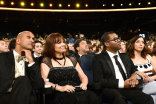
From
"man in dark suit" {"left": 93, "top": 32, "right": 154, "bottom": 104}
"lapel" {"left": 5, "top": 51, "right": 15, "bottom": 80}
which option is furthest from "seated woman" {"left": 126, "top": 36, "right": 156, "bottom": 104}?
"lapel" {"left": 5, "top": 51, "right": 15, "bottom": 80}

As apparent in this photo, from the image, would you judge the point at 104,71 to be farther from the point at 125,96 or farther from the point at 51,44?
the point at 51,44

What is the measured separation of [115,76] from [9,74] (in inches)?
45.6

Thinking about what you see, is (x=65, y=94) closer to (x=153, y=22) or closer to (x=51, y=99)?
(x=51, y=99)

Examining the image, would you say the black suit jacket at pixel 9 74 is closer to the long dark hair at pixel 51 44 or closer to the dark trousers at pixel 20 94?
the dark trousers at pixel 20 94

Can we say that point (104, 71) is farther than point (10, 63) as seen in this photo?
Yes

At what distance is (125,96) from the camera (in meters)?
1.83

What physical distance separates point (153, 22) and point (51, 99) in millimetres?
14440

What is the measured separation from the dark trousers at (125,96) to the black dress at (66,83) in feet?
0.63

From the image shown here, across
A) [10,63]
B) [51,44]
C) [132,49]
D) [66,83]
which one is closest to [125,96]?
[66,83]

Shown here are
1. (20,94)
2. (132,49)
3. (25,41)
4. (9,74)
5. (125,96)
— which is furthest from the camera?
(132,49)

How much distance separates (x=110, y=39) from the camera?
2094mm

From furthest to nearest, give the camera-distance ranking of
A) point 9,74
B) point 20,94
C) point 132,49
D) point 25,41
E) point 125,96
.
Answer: point 132,49 → point 125,96 → point 25,41 → point 9,74 → point 20,94

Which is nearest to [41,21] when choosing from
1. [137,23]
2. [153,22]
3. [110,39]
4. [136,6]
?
[136,6]

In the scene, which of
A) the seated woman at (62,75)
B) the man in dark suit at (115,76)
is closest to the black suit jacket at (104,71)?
the man in dark suit at (115,76)
